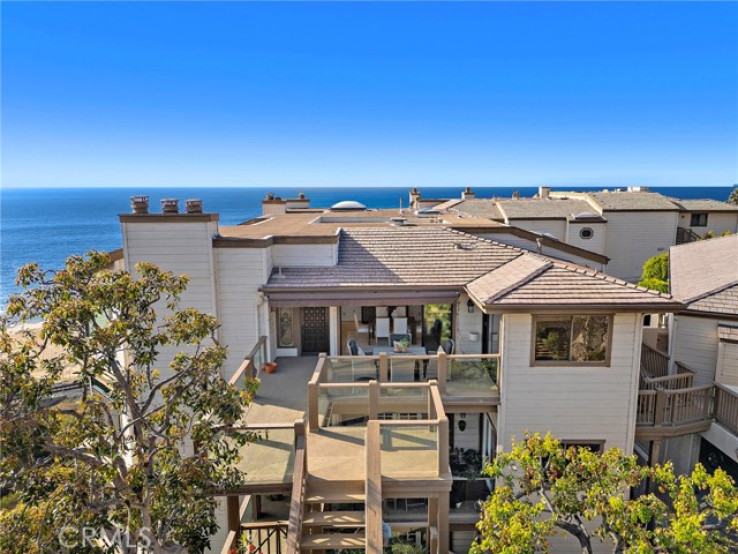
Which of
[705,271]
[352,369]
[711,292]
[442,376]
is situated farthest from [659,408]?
[352,369]

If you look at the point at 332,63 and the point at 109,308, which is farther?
the point at 332,63

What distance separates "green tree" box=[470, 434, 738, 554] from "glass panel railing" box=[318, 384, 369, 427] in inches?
154

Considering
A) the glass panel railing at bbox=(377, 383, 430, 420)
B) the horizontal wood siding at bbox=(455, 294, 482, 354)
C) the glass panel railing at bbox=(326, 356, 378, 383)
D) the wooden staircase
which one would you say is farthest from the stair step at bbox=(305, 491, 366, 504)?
the horizontal wood siding at bbox=(455, 294, 482, 354)

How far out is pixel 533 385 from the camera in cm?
1089

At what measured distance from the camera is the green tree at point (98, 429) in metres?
5.71

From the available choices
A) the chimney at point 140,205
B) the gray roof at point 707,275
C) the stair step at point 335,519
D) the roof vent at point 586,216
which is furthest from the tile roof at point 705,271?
the chimney at point 140,205

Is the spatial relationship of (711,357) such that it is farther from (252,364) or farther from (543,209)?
(543,209)

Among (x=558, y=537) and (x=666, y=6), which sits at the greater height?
(x=666, y=6)

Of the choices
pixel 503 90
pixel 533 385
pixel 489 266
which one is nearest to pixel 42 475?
pixel 533 385

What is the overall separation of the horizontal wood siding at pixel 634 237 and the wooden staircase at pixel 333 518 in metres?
32.0

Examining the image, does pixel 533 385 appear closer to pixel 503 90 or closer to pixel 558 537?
pixel 558 537

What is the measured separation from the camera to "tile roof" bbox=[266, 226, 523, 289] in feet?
44.4

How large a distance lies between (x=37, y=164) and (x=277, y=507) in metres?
78.5

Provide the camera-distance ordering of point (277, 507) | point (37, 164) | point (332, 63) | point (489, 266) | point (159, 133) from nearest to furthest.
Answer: point (277, 507), point (489, 266), point (332, 63), point (37, 164), point (159, 133)
